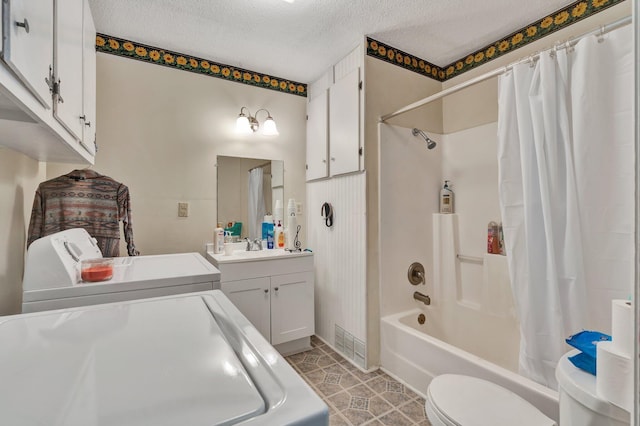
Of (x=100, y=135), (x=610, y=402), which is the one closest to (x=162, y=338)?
(x=610, y=402)

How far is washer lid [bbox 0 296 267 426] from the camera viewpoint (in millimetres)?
467

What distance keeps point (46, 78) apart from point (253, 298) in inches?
67.5

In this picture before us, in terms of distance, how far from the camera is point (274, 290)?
89.8 inches

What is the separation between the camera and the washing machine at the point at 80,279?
1.08 m

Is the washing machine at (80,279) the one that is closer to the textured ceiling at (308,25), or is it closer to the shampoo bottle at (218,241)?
the shampoo bottle at (218,241)

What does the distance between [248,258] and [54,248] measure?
117cm

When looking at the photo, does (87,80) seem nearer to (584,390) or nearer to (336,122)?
(336,122)

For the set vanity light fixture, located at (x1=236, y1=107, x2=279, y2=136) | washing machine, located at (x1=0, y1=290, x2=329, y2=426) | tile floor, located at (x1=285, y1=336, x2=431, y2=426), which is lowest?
tile floor, located at (x1=285, y1=336, x2=431, y2=426)

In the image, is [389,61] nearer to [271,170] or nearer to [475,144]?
[475,144]

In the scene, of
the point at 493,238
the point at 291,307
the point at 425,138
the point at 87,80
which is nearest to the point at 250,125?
the point at 87,80

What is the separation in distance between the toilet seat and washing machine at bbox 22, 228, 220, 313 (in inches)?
43.0

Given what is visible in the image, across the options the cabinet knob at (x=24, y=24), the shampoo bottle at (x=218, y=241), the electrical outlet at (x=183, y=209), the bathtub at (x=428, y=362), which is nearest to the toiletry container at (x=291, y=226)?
the shampoo bottle at (x=218, y=241)

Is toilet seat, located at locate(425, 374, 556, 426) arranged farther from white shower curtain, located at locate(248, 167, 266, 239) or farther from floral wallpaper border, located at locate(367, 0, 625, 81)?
floral wallpaper border, located at locate(367, 0, 625, 81)

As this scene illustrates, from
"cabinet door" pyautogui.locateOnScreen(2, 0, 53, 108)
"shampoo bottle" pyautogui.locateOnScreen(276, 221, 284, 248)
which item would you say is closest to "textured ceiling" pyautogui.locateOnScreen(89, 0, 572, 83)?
"cabinet door" pyautogui.locateOnScreen(2, 0, 53, 108)
